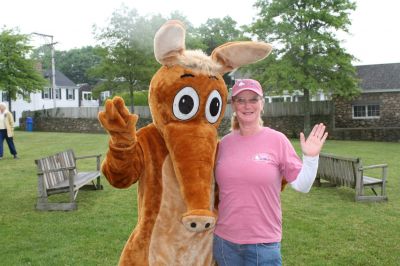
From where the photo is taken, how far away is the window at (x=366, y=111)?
2862cm

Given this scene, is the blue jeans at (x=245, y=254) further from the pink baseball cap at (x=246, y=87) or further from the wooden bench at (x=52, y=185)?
the wooden bench at (x=52, y=185)

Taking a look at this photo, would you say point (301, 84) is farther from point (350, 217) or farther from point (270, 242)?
point (270, 242)

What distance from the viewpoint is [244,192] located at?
2.72m

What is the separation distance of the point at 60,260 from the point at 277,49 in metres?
22.1

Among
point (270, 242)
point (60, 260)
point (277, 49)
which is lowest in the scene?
point (60, 260)

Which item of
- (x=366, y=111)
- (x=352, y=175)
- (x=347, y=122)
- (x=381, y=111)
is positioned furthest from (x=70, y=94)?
(x=352, y=175)

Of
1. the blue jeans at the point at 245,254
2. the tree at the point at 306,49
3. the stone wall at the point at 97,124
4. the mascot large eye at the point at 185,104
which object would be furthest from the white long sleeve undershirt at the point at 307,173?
the stone wall at the point at 97,124

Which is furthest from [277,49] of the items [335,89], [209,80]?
[209,80]

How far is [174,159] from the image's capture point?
2627 millimetres

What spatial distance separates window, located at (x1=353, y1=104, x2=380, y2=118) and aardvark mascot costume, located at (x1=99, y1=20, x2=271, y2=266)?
28161 millimetres

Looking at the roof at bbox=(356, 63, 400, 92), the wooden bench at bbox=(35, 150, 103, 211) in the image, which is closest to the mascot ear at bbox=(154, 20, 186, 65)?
the wooden bench at bbox=(35, 150, 103, 211)

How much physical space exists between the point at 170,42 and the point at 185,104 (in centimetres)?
40

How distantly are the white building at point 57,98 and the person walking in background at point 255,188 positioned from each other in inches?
1756

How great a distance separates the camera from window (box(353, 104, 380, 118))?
2862cm
